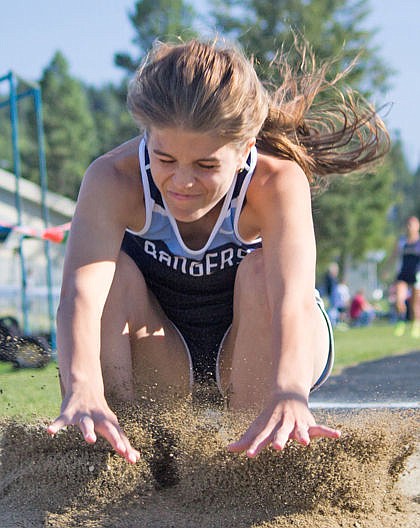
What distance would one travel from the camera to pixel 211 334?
3.02 metres

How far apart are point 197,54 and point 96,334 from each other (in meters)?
0.88

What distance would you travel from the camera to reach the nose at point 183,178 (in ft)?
7.45

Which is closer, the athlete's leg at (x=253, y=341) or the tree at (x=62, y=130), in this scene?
the athlete's leg at (x=253, y=341)

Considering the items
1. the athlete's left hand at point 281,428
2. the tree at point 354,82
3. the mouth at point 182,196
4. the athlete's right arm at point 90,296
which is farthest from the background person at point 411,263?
the tree at point 354,82

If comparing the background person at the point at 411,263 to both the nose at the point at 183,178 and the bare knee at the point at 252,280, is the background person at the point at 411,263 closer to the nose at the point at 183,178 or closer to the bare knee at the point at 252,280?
the bare knee at the point at 252,280

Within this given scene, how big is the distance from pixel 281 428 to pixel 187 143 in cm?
81

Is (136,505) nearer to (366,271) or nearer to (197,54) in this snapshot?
(197,54)

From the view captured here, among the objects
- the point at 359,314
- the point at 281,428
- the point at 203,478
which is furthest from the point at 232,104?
the point at 359,314

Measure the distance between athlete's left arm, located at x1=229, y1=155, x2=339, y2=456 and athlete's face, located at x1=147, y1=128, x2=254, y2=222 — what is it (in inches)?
7.5

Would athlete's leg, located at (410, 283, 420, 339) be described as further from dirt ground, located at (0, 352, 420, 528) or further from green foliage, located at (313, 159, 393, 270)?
green foliage, located at (313, 159, 393, 270)

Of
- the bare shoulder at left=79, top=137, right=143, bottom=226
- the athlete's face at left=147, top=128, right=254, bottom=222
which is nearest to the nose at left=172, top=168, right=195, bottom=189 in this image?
the athlete's face at left=147, top=128, right=254, bottom=222

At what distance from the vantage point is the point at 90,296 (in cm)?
244

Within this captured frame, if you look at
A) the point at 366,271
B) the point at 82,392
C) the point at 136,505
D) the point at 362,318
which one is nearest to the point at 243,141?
the point at 82,392

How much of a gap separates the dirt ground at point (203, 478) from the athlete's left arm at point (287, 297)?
21 centimetres
